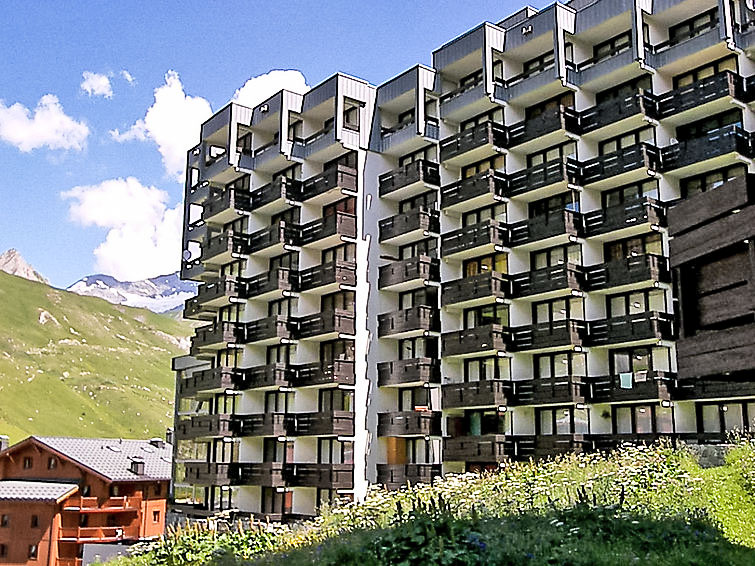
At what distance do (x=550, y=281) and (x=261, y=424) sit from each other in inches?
798

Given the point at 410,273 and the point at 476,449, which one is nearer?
the point at 476,449

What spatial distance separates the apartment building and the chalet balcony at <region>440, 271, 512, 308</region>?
5.4 inches

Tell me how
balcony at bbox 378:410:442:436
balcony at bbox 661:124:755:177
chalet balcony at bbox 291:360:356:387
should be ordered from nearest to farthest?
1. balcony at bbox 661:124:755:177
2. balcony at bbox 378:410:442:436
3. chalet balcony at bbox 291:360:356:387

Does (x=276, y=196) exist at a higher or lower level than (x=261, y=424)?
higher

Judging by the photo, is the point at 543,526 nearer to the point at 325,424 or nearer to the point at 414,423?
the point at 414,423

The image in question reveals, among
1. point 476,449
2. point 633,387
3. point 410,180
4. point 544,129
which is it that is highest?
point 544,129

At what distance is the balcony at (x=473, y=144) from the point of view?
43.4 m

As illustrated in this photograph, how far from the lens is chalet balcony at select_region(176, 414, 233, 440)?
170 ft

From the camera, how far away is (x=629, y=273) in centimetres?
3697

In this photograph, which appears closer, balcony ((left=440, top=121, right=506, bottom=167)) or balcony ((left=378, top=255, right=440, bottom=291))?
balcony ((left=440, top=121, right=506, bottom=167))

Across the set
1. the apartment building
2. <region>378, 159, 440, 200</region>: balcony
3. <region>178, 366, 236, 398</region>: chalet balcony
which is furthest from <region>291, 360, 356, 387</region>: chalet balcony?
<region>378, 159, 440, 200</region>: balcony

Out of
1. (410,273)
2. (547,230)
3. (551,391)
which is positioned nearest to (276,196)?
(410,273)

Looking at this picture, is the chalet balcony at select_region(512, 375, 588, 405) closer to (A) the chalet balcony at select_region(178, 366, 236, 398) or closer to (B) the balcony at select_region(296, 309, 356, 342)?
(B) the balcony at select_region(296, 309, 356, 342)

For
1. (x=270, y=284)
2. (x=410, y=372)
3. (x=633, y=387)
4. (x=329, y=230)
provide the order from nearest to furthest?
(x=633, y=387)
(x=410, y=372)
(x=329, y=230)
(x=270, y=284)
